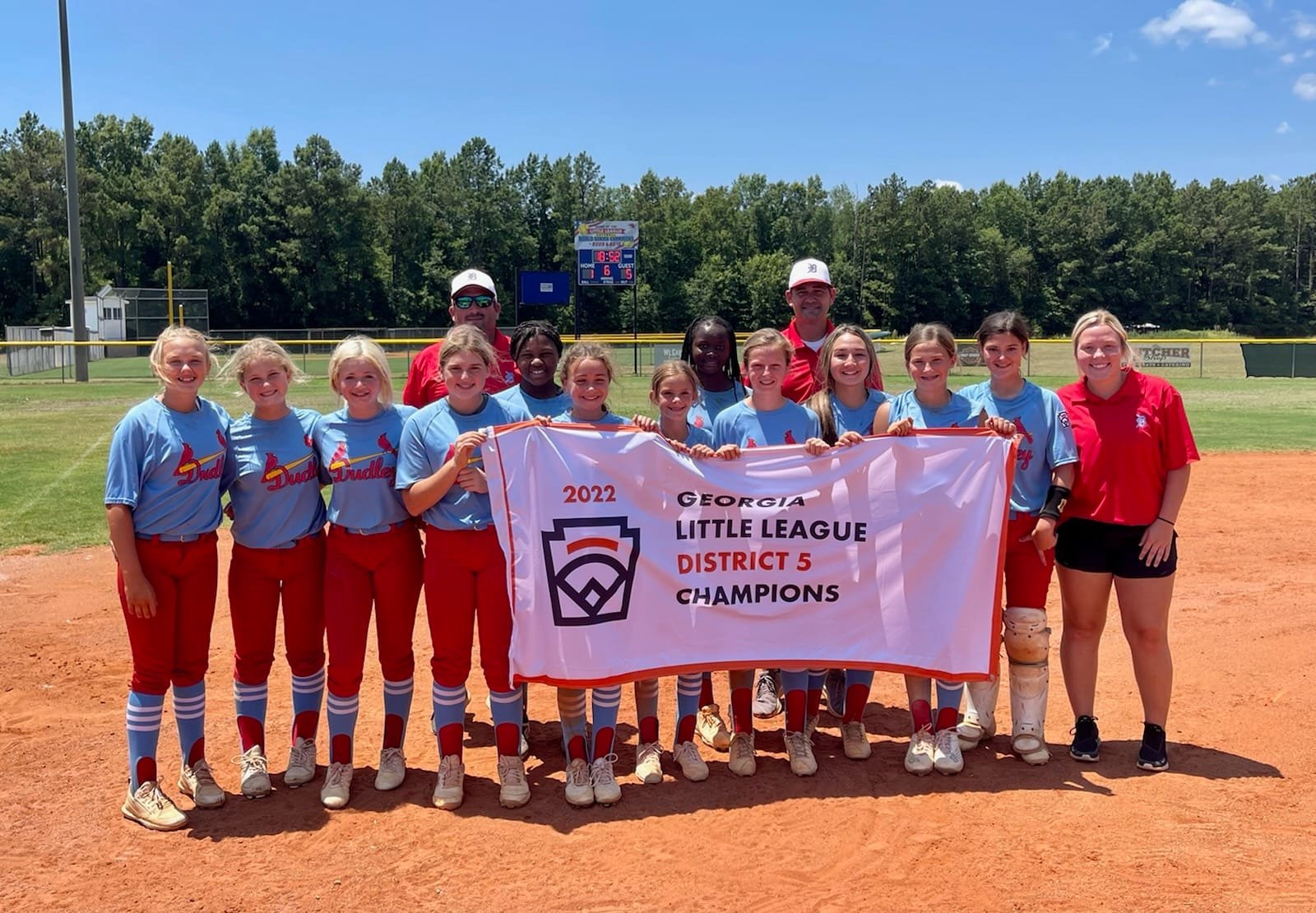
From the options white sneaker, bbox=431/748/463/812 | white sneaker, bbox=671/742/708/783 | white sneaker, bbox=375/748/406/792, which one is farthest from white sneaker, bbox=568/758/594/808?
white sneaker, bbox=375/748/406/792

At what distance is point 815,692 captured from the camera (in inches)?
202

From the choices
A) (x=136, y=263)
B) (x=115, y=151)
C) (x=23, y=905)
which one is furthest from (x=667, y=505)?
(x=115, y=151)

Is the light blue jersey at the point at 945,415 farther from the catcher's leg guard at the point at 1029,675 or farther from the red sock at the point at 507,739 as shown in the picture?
the red sock at the point at 507,739

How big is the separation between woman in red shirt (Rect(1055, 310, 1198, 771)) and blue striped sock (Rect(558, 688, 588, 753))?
2410 mm

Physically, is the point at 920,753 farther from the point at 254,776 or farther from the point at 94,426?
the point at 94,426

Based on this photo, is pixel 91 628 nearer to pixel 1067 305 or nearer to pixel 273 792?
pixel 273 792

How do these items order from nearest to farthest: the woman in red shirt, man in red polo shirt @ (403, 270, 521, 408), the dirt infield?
1. the dirt infield
2. the woman in red shirt
3. man in red polo shirt @ (403, 270, 521, 408)

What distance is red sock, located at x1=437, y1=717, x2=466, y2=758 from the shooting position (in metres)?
4.44

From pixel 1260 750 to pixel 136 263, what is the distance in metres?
74.4

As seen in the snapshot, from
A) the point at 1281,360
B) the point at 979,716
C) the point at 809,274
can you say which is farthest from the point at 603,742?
the point at 1281,360

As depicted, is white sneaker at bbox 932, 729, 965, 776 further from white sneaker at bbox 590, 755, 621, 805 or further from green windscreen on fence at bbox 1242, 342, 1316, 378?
green windscreen on fence at bbox 1242, 342, 1316, 378

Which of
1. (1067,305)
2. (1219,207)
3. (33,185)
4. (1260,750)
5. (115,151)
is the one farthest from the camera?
(1219,207)

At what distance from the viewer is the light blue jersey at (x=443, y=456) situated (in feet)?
14.0

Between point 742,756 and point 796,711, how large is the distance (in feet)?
1.18
